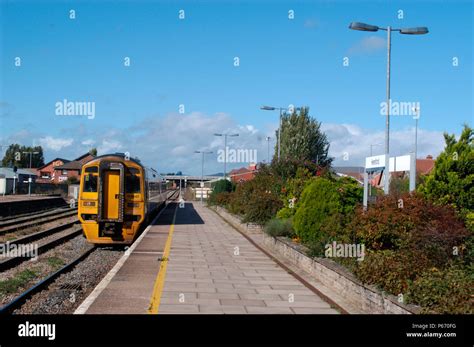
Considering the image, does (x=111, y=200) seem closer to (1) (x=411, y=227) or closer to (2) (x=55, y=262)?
(2) (x=55, y=262)

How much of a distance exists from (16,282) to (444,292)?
29.9ft

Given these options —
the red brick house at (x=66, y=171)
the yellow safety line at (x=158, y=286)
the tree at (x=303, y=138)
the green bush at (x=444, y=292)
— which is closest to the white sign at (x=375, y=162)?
the yellow safety line at (x=158, y=286)

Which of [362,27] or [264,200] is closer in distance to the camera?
[362,27]

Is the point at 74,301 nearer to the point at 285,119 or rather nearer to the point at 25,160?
the point at 285,119

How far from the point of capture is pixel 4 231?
24766mm

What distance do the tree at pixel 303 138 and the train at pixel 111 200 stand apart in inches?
1257

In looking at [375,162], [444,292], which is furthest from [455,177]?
[444,292]

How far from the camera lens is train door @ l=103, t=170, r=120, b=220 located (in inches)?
851

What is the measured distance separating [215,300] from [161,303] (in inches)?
39.8

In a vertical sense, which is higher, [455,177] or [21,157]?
[21,157]

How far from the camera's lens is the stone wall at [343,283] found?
866cm

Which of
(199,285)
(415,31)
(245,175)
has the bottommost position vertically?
(199,285)

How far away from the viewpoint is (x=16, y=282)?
43.0 ft
